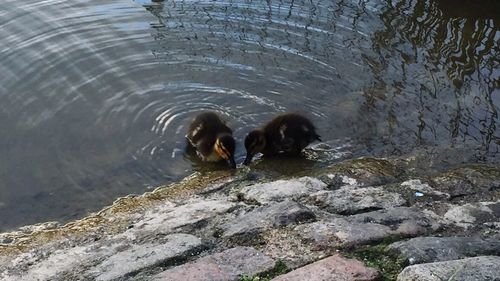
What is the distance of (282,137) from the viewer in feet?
20.1

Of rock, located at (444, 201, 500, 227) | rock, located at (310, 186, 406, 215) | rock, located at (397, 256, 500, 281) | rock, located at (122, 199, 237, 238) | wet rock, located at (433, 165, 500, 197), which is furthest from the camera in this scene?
wet rock, located at (433, 165, 500, 197)

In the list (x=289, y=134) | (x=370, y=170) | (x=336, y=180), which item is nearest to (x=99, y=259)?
(x=336, y=180)

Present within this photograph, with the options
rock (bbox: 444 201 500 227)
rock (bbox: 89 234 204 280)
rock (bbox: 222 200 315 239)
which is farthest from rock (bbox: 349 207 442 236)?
rock (bbox: 89 234 204 280)

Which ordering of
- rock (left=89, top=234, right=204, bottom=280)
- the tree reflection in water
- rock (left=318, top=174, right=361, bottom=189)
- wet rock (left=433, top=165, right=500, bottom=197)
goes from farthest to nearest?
1. the tree reflection in water
2. rock (left=318, top=174, right=361, bottom=189)
3. wet rock (left=433, top=165, right=500, bottom=197)
4. rock (left=89, top=234, right=204, bottom=280)

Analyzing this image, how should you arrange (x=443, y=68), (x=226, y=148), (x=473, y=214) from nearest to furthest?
(x=473, y=214)
(x=226, y=148)
(x=443, y=68)

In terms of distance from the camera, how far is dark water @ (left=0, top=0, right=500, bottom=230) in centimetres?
598

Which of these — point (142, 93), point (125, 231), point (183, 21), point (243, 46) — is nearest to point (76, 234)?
point (125, 231)

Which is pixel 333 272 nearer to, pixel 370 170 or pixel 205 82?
pixel 370 170

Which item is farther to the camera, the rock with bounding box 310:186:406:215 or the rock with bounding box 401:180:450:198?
the rock with bounding box 401:180:450:198

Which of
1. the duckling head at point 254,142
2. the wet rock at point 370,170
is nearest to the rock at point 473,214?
the wet rock at point 370,170

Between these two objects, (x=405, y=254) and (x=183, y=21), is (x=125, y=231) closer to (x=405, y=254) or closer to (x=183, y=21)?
(x=405, y=254)

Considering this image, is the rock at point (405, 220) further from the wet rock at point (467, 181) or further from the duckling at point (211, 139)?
the duckling at point (211, 139)

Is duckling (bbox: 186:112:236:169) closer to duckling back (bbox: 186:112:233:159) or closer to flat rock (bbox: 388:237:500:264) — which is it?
duckling back (bbox: 186:112:233:159)

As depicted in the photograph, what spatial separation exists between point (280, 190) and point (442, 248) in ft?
4.42
